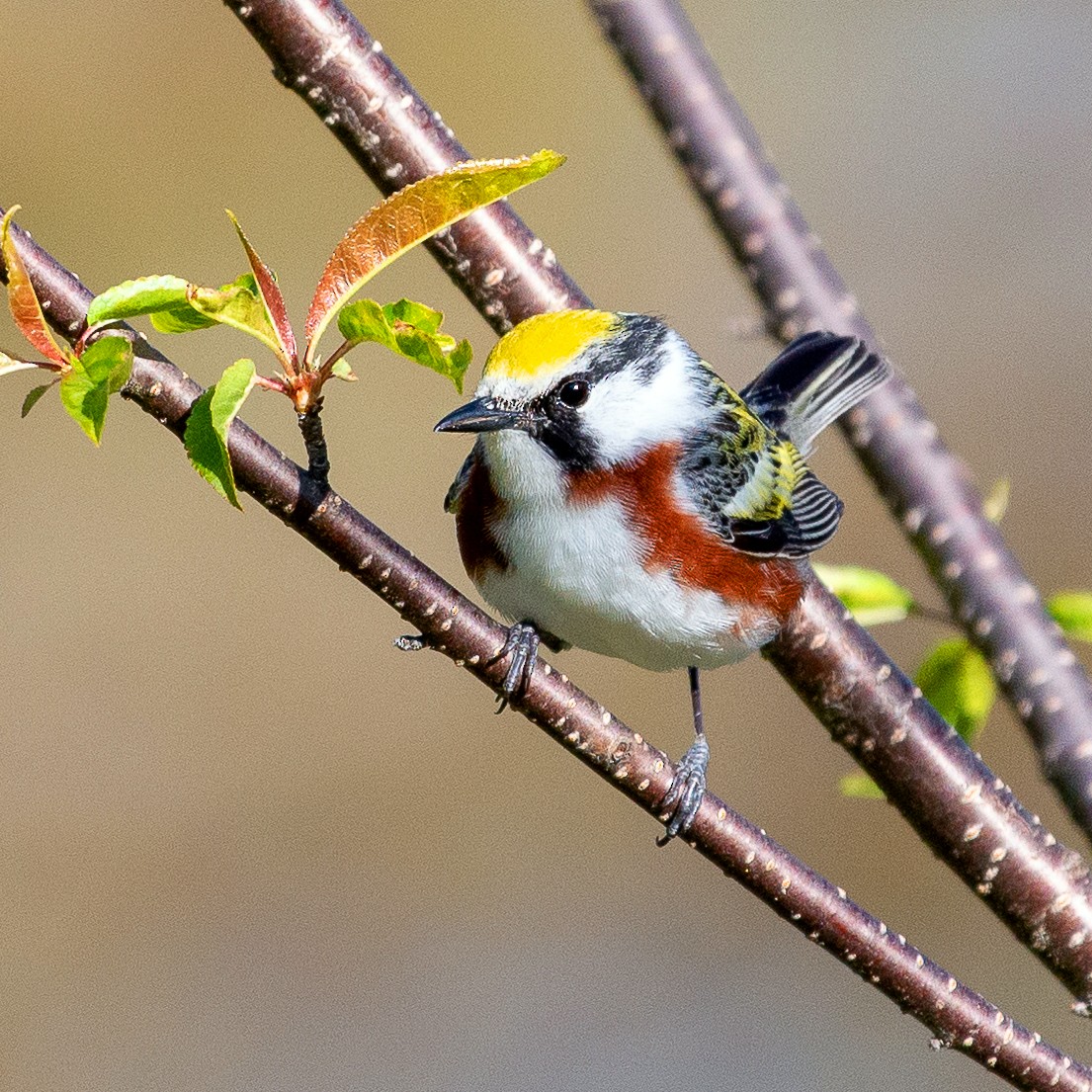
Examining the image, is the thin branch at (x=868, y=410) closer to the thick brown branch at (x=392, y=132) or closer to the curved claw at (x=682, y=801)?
the thick brown branch at (x=392, y=132)

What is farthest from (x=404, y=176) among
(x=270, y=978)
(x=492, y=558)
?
(x=270, y=978)

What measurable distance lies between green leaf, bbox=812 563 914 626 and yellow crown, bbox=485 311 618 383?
3.69 ft

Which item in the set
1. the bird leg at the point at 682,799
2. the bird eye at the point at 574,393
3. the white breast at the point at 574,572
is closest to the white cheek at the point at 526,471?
the white breast at the point at 574,572

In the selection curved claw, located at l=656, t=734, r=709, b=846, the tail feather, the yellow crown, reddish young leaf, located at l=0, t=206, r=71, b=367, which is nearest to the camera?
reddish young leaf, located at l=0, t=206, r=71, b=367

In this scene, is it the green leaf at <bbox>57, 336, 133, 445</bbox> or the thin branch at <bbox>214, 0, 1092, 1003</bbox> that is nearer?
the green leaf at <bbox>57, 336, 133, 445</bbox>

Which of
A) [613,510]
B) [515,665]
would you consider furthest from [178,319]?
[613,510]

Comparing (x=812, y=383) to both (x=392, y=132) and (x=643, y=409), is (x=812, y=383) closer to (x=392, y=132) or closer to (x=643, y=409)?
(x=643, y=409)

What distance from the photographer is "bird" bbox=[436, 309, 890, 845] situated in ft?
13.2

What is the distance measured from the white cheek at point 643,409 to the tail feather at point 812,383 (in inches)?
19.7

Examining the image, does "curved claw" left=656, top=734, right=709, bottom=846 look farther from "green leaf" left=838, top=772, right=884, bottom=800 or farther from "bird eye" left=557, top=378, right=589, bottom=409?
"bird eye" left=557, top=378, right=589, bottom=409

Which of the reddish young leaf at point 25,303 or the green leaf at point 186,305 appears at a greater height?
the reddish young leaf at point 25,303

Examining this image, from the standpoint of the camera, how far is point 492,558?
4.19m

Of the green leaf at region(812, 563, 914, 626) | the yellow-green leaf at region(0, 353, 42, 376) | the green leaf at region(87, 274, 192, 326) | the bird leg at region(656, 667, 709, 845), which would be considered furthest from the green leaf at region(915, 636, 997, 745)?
the yellow-green leaf at region(0, 353, 42, 376)

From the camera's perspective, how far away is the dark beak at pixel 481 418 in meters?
3.71
